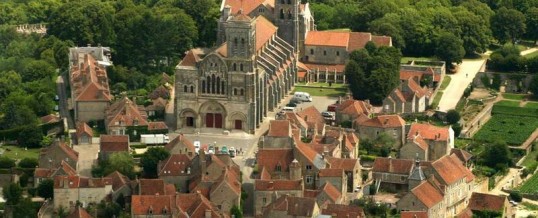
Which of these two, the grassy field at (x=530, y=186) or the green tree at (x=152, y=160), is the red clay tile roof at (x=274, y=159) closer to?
the green tree at (x=152, y=160)

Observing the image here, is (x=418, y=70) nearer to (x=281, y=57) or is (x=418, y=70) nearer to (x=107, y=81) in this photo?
(x=281, y=57)

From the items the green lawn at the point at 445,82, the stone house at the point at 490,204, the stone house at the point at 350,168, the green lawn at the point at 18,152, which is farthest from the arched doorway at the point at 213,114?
the green lawn at the point at 445,82

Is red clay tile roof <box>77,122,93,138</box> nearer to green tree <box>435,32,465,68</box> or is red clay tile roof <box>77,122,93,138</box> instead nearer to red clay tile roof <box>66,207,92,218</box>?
red clay tile roof <box>66,207,92,218</box>

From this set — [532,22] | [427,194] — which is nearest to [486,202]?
[427,194]

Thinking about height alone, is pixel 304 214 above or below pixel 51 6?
below

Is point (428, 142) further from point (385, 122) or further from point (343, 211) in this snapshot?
point (343, 211)

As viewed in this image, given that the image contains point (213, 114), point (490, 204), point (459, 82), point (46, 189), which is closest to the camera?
point (46, 189)

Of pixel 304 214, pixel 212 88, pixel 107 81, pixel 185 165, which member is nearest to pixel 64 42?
pixel 107 81
